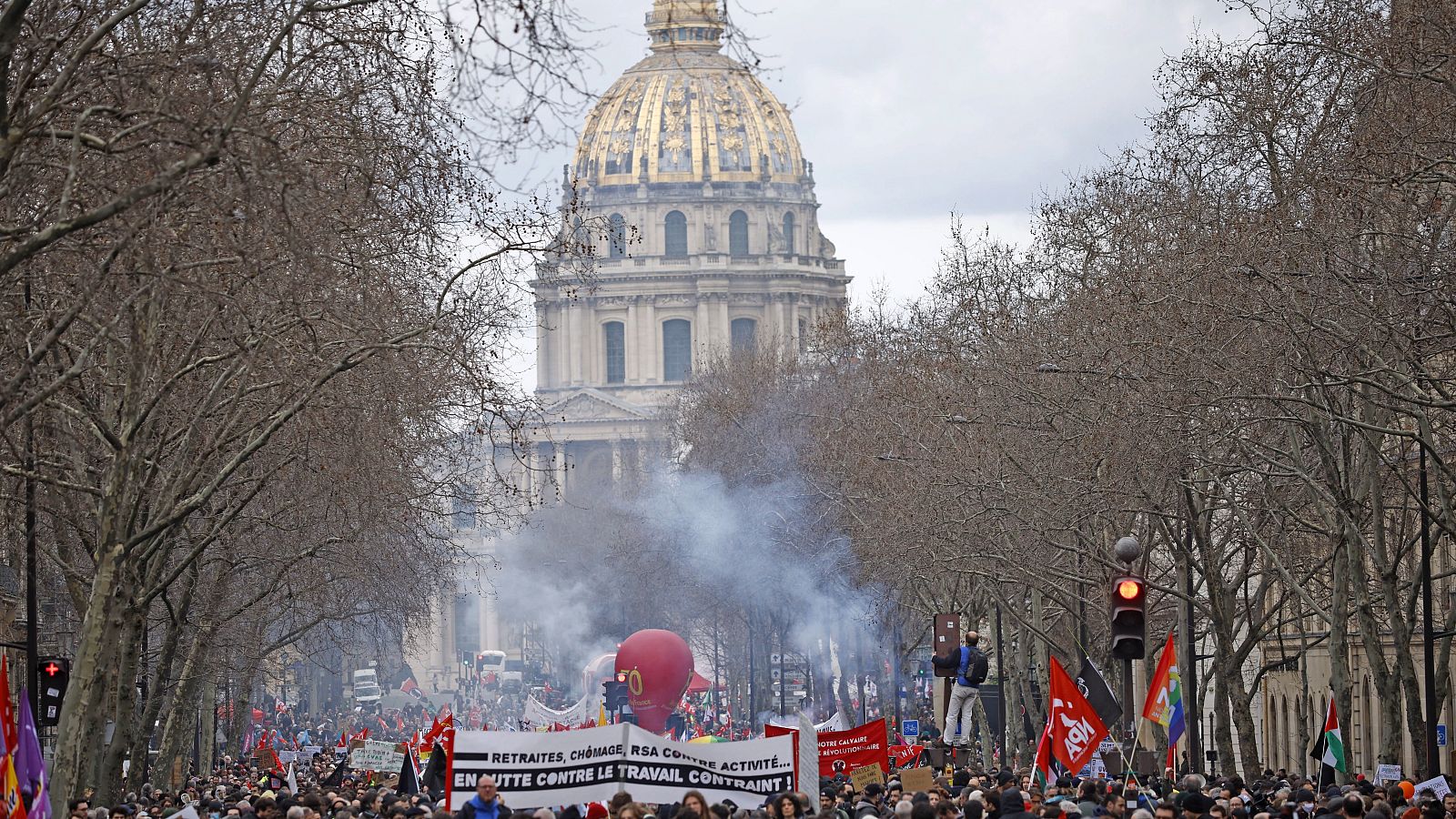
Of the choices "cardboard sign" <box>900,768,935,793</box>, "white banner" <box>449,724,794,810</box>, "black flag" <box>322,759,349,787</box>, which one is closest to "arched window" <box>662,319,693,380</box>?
"black flag" <box>322,759,349,787</box>

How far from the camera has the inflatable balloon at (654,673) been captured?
6231 cm

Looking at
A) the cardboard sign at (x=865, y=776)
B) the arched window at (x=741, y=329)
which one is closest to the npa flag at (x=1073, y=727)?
the cardboard sign at (x=865, y=776)

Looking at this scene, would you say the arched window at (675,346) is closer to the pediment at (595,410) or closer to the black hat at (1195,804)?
the pediment at (595,410)

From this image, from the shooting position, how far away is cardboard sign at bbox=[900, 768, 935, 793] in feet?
91.0

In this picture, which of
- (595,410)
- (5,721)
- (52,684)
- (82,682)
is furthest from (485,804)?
(595,410)

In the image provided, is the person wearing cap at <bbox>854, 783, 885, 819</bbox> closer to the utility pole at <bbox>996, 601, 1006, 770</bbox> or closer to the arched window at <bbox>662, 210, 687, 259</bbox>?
the utility pole at <bbox>996, 601, 1006, 770</bbox>

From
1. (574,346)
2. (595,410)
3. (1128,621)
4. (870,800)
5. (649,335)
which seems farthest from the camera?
(574,346)

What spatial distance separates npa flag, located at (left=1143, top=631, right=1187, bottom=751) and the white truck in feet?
287

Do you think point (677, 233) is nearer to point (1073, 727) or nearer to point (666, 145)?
point (666, 145)

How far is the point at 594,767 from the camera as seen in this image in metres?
19.5

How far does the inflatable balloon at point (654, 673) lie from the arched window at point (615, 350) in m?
109

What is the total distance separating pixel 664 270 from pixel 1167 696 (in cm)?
14600

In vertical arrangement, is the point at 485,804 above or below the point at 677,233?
below

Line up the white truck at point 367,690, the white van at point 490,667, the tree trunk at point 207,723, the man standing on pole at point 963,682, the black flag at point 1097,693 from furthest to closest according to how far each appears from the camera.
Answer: the white van at point 490,667 → the white truck at point 367,690 → the tree trunk at point 207,723 → the man standing on pole at point 963,682 → the black flag at point 1097,693
